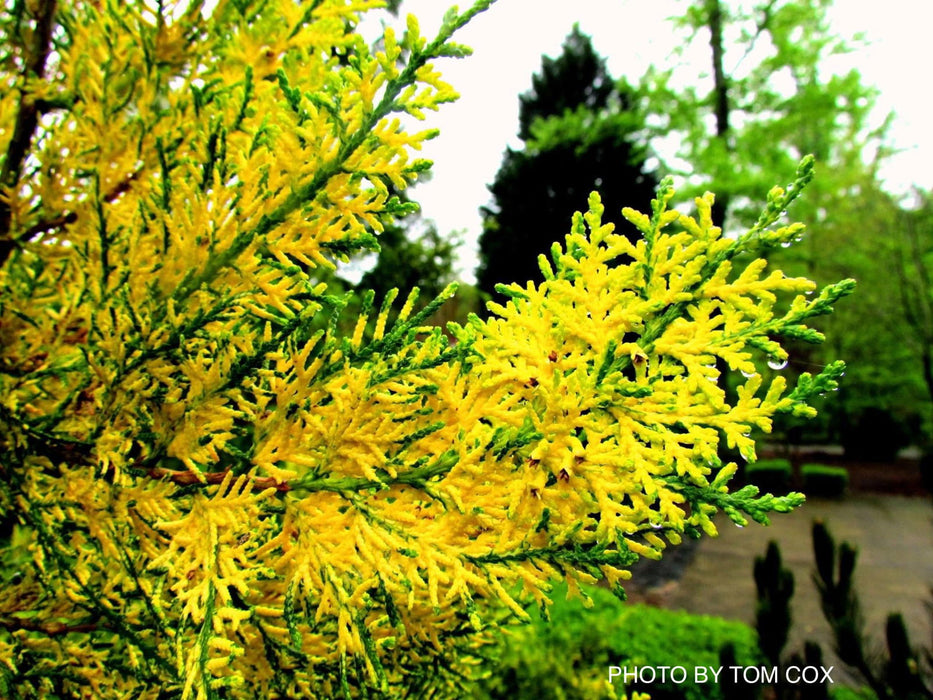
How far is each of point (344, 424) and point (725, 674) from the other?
340 cm

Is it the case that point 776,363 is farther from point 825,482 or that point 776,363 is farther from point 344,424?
point 825,482

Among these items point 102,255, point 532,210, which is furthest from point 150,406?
point 532,210

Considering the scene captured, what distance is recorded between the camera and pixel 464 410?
5.79 ft

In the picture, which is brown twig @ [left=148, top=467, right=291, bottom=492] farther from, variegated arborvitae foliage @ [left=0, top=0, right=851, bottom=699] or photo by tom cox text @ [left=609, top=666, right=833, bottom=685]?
photo by tom cox text @ [left=609, top=666, right=833, bottom=685]

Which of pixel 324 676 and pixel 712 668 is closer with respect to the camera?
pixel 324 676

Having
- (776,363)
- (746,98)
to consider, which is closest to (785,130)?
(746,98)

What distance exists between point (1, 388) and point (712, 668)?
5.94 metres

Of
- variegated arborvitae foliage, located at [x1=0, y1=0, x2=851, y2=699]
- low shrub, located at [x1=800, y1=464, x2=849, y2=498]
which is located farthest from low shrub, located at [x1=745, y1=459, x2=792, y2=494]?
variegated arborvitae foliage, located at [x1=0, y1=0, x2=851, y2=699]

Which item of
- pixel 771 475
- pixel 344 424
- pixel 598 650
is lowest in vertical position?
pixel 771 475

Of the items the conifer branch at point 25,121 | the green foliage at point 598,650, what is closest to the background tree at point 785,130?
the green foliage at point 598,650

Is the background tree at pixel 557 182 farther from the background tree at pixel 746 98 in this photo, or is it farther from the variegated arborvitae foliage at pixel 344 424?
the variegated arborvitae foliage at pixel 344 424

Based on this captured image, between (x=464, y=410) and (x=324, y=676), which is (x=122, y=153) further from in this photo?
(x=324, y=676)

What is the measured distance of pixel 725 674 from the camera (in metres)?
3.70

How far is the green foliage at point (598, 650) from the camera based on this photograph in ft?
12.2
